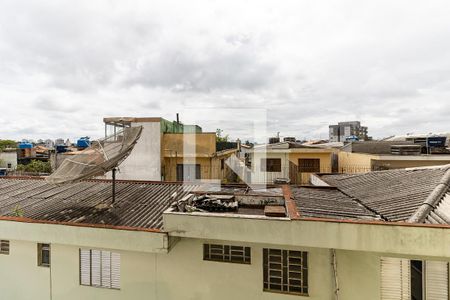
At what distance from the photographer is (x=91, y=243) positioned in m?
7.68

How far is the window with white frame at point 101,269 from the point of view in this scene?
8.36 metres

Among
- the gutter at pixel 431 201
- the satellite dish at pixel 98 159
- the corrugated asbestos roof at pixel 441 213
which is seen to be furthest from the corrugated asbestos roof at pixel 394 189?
the satellite dish at pixel 98 159

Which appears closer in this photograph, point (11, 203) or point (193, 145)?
point (11, 203)

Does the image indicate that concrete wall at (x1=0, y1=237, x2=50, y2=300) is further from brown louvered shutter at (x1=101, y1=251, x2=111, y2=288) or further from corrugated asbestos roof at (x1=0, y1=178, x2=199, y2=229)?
brown louvered shutter at (x1=101, y1=251, x2=111, y2=288)

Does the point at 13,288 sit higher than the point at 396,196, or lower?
lower

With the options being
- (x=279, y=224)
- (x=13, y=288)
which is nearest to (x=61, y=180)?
(x=13, y=288)

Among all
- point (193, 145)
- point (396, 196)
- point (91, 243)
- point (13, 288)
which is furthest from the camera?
point (193, 145)

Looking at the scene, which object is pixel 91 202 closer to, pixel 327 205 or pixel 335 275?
pixel 327 205

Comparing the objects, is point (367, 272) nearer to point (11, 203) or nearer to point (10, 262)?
point (10, 262)

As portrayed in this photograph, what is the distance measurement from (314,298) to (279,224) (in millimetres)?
2447

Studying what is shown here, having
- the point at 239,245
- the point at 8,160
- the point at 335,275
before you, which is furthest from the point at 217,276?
the point at 8,160

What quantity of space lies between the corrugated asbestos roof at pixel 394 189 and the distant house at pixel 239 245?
47 mm

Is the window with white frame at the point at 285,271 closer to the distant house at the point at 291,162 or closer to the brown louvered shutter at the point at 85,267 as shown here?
the brown louvered shutter at the point at 85,267

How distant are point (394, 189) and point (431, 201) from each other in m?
2.19
